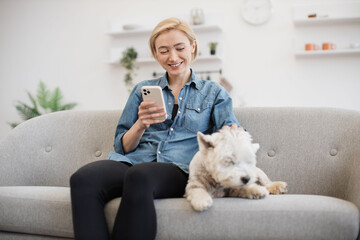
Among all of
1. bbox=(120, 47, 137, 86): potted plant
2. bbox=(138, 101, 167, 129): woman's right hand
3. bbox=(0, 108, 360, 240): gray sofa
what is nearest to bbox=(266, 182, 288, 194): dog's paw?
bbox=(0, 108, 360, 240): gray sofa

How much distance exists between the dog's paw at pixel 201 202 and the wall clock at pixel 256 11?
3432mm

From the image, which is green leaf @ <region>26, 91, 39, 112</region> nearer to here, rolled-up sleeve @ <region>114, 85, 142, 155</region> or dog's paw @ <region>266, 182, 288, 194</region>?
rolled-up sleeve @ <region>114, 85, 142, 155</region>

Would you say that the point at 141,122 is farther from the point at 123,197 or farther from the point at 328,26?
the point at 328,26

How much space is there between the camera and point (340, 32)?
428cm

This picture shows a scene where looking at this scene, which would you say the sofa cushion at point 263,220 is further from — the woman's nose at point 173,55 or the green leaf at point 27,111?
the green leaf at point 27,111

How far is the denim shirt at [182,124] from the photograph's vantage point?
6.10 ft

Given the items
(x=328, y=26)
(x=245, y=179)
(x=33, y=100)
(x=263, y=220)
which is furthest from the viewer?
(x=33, y=100)

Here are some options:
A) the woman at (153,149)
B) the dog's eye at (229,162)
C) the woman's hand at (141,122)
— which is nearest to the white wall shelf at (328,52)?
the woman at (153,149)

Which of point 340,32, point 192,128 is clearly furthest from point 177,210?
point 340,32

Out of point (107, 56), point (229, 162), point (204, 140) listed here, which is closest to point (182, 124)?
point (204, 140)

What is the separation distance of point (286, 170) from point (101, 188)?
0.99 metres

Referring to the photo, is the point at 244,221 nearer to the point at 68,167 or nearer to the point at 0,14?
the point at 68,167

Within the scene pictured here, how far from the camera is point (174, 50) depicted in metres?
1.92

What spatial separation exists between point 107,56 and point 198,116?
357 cm
